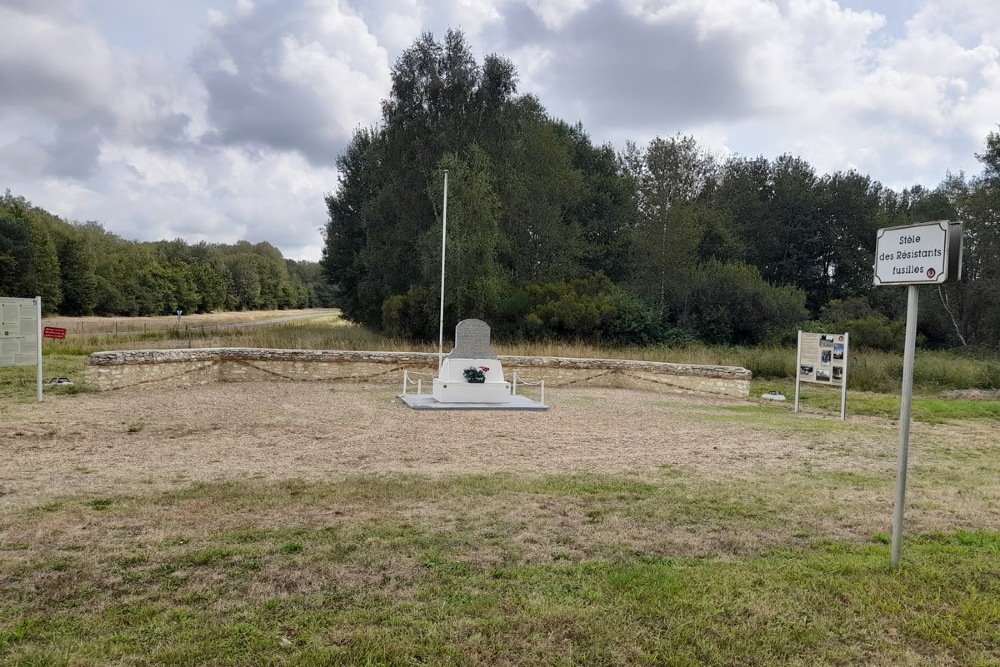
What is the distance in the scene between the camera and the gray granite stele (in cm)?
→ 1352

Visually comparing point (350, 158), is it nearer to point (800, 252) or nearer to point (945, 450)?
point (800, 252)

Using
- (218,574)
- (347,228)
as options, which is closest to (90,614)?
(218,574)

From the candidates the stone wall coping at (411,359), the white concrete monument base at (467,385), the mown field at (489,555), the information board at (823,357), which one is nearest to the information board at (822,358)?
the information board at (823,357)

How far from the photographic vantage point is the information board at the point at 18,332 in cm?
1209

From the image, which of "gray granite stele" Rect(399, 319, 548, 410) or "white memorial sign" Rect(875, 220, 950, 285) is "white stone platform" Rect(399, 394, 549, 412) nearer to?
"gray granite stele" Rect(399, 319, 548, 410)

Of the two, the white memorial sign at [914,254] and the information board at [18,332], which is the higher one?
the white memorial sign at [914,254]

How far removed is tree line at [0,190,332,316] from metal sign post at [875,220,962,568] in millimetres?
36740

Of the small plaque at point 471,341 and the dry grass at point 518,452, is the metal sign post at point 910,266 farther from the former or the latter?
the small plaque at point 471,341

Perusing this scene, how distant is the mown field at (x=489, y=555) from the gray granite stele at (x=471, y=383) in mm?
4069

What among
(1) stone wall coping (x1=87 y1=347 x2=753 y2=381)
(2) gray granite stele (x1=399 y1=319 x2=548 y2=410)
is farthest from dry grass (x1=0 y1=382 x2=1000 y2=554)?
(1) stone wall coping (x1=87 y1=347 x2=753 y2=381)

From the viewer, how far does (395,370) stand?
17969 mm

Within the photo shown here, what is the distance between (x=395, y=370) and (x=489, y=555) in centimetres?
1370

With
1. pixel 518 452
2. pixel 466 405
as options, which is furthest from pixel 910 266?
pixel 466 405

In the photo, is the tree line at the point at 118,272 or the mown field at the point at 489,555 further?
the tree line at the point at 118,272
